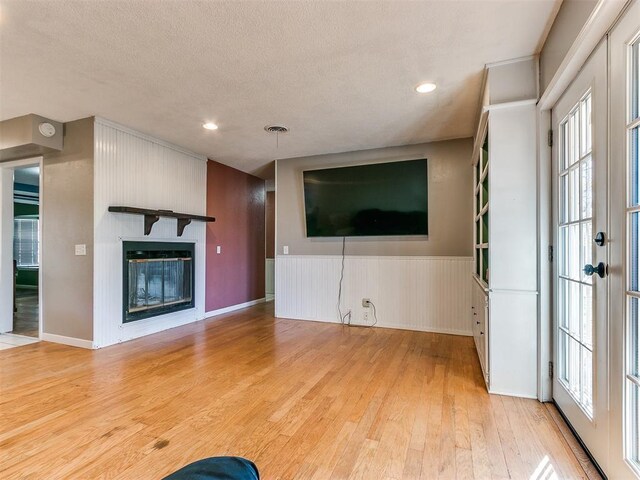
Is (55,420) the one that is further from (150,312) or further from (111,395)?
(150,312)

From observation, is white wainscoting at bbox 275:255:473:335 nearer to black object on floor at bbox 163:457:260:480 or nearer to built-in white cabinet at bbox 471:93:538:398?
built-in white cabinet at bbox 471:93:538:398

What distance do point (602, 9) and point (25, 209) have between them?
1073cm

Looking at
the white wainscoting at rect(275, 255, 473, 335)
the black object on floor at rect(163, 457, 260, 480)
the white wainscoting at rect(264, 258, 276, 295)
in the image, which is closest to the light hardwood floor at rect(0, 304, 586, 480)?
the white wainscoting at rect(275, 255, 473, 335)

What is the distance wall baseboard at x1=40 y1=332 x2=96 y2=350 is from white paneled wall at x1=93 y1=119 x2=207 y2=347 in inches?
3.6

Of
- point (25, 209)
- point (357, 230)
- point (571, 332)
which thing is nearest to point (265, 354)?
point (357, 230)

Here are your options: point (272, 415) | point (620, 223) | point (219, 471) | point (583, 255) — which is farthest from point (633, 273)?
point (272, 415)

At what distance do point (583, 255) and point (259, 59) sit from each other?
239 cm

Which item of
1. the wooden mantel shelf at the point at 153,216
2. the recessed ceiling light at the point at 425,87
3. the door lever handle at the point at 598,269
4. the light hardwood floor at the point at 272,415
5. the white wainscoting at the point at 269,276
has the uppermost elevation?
the recessed ceiling light at the point at 425,87

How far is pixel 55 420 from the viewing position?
6.57 ft

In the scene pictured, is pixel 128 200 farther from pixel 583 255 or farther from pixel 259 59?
pixel 583 255

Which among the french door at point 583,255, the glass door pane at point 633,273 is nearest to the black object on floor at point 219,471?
the glass door pane at point 633,273

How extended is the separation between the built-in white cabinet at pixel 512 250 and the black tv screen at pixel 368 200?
176cm

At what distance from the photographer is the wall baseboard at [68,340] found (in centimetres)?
342

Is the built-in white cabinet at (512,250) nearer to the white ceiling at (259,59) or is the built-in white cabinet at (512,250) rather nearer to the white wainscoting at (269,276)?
the white ceiling at (259,59)
